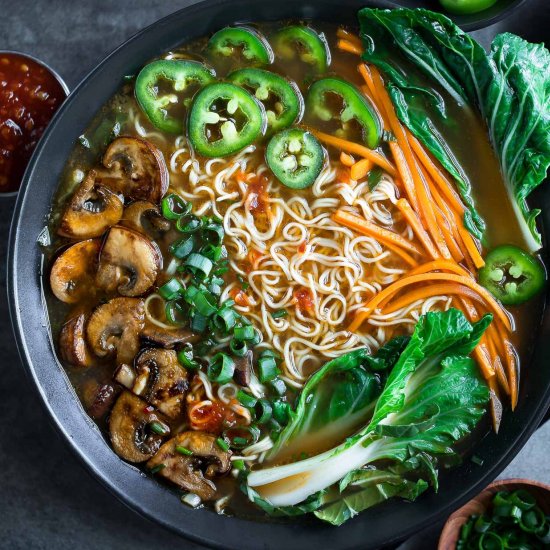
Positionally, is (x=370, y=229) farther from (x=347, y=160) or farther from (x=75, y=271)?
(x=75, y=271)

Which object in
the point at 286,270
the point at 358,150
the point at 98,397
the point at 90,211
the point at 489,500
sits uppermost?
the point at 358,150

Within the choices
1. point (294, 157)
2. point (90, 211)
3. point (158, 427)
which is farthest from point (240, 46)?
point (158, 427)

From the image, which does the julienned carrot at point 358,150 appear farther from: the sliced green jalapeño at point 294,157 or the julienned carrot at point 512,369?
the julienned carrot at point 512,369

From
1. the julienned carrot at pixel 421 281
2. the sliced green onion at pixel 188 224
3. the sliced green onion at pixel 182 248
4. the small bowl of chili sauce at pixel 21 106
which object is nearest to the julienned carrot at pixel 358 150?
the julienned carrot at pixel 421 281

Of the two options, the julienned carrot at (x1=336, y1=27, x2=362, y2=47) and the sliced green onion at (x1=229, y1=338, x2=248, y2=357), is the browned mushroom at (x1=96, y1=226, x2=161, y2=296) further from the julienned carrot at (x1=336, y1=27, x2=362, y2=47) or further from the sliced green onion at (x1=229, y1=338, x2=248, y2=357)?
the julienned carrot at (x1=336, y1=27, x2=362, y2=47)

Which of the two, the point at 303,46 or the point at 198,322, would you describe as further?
the point at 303,46

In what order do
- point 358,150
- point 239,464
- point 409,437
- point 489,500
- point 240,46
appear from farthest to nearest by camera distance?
point 489,500 < point 240,46 < point 358,150 < point 239,464 < point 409,437
